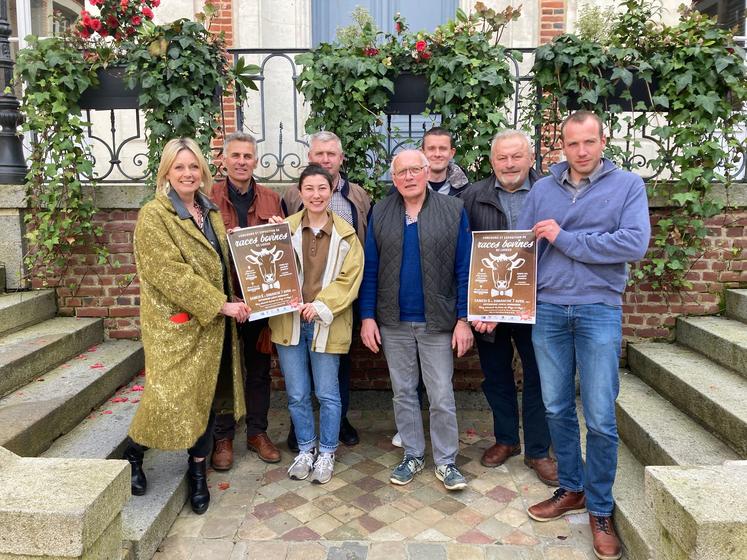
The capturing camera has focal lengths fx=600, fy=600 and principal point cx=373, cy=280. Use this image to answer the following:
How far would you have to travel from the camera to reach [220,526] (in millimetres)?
3309

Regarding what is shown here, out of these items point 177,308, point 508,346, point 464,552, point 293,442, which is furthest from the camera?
point 293,442

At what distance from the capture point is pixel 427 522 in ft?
10.9

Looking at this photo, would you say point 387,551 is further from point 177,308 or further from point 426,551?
point 177,308

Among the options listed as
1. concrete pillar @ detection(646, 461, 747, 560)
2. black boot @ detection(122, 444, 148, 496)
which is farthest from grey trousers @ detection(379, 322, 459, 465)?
black boot @ detection(122, 444, 148, 496)

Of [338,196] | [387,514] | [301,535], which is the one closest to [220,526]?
[301,535]

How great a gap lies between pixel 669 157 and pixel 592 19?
3.90 ft

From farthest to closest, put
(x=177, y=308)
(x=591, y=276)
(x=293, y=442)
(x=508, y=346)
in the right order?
(x=293, y=442)
(x=508, y=346)
(x=177, y=308)
(x=591, y=276)

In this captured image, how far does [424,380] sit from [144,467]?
177 cm

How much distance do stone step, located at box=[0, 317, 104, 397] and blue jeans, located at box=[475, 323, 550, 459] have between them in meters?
2.85

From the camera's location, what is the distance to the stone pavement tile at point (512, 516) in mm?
3324

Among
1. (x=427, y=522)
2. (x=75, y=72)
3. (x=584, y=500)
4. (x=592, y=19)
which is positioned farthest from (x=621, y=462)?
(x=75, y=72)

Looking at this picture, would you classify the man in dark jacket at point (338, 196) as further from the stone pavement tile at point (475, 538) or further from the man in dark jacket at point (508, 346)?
the stone pavement tile at point (475, 538)

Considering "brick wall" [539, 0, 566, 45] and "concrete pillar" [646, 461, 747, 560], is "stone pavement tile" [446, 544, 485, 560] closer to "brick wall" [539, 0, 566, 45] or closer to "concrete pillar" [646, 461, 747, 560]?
"concrete pillar" [646, 461, 747, 560]

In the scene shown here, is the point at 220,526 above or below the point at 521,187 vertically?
below
